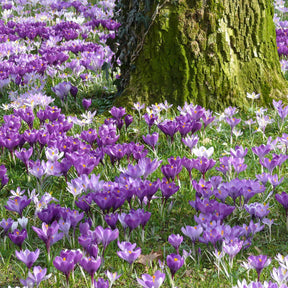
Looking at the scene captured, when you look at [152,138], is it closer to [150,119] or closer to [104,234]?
[150,119]

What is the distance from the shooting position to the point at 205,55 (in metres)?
5.12

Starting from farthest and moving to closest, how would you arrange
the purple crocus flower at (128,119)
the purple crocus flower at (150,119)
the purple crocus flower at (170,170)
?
the purple crocus flower at (128,119) < the purple crocus flower at (150,119) < the purple crocus flower at (170,170)

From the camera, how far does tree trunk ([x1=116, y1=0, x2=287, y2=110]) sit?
16.6 feet

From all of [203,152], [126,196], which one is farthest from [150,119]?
[126,196]

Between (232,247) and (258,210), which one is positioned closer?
(232,247)

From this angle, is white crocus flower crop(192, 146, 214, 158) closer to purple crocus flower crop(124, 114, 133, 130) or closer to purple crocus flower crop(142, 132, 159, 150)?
purple crocus flower crop(142, 132, 159, 150)

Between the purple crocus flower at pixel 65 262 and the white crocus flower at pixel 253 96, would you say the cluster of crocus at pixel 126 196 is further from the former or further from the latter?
the white crocus flower at pixel 253 96

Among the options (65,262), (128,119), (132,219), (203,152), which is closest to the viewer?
(65,262)

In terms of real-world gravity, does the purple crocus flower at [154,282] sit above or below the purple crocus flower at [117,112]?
below

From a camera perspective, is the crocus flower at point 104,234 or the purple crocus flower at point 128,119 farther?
the purple crocus flower at point 128,119

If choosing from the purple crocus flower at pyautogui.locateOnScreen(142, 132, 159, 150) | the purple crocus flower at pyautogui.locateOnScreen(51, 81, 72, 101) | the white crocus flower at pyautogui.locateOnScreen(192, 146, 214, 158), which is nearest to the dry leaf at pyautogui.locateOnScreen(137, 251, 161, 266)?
the white crocus flower at pyautogui.locateOnScreen(192, 146, 214, 158)

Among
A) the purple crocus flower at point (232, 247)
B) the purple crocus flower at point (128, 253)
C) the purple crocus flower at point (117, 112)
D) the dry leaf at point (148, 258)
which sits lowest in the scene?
the dry leaf at point (148, 258)

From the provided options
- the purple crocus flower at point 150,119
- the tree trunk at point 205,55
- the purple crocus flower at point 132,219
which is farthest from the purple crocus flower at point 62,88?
the purple crocus flower at point 132,219

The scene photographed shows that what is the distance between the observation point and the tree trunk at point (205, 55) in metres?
5.07
